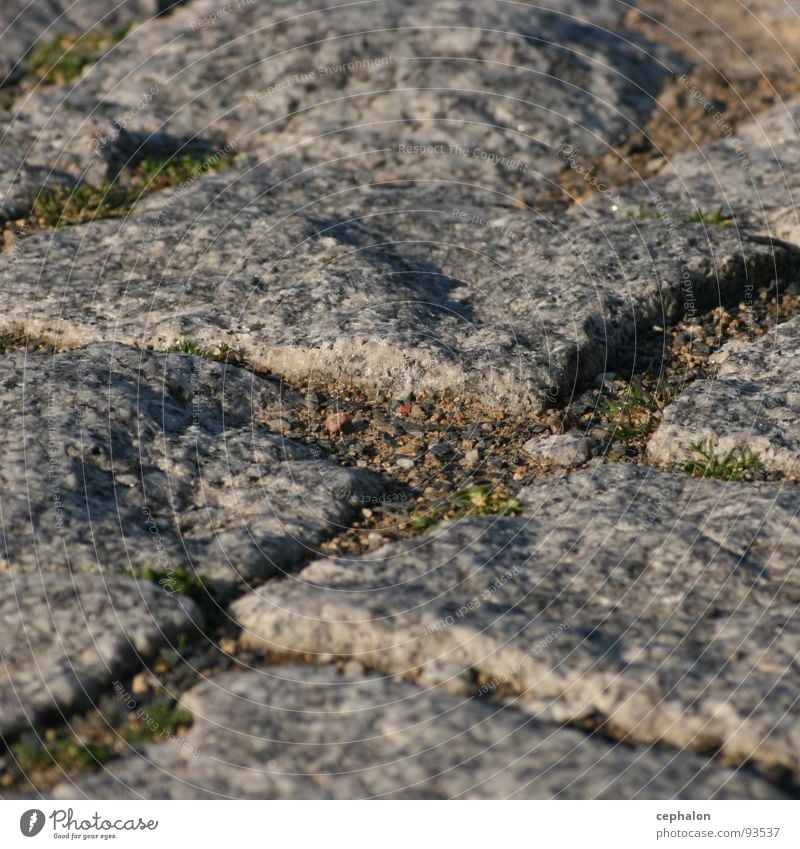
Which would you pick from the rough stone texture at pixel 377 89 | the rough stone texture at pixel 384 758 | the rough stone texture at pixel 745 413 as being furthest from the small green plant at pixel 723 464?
the rough stone texture at pixel 377 89

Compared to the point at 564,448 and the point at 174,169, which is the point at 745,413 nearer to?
the point at 564,448

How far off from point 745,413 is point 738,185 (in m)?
3.38

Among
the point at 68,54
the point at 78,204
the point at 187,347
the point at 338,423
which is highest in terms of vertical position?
the point at 68,54

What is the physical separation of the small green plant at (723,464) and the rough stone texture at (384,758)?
6.87 ft

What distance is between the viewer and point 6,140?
9.63 meters

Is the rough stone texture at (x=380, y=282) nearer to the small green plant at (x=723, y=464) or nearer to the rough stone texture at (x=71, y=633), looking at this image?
the small green plant at (x=723, y=464)

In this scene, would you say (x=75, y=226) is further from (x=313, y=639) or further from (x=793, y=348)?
(x=793, y=348)

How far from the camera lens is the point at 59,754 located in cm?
486

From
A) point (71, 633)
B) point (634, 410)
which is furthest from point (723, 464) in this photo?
point (71, 633)

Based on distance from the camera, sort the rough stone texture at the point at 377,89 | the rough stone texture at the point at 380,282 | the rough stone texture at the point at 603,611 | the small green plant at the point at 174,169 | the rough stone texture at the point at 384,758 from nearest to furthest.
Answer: the rough stone texture at the point at 384,758
the rough stone texture at the point at 603,611
the rough stone texture at the point at 380,282
the small green plant at the point at 174,169
the rough stone texture at the point at 377,89

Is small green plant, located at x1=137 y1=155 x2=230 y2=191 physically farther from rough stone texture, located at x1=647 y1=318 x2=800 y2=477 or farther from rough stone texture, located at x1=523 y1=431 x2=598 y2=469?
rough stone texture, located at x1=647 y1=318 x2=800 y2=477

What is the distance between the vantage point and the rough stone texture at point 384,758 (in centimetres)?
448

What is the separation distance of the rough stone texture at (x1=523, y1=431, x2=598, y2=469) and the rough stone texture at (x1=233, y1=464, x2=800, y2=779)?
0.33 m

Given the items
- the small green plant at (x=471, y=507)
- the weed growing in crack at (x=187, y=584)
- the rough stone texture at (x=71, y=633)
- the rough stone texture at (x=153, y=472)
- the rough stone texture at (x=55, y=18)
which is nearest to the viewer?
the rough stone texture at (x=71, y=633)
